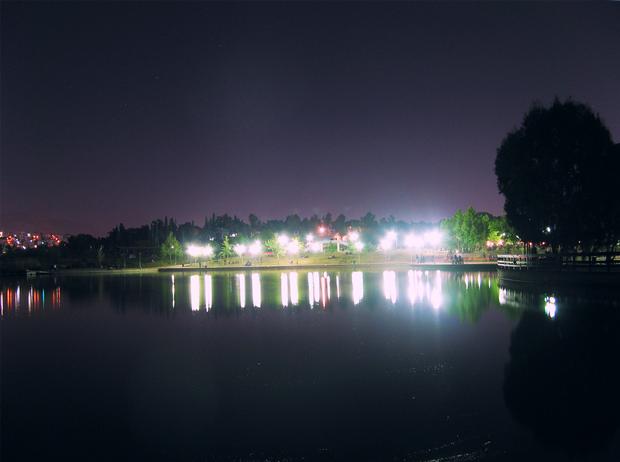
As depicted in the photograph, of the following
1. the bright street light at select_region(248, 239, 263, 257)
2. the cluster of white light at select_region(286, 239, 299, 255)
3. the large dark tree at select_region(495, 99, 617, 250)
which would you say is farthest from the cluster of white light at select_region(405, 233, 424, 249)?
the large dark tree at select_region(495, 99, 617, 250)

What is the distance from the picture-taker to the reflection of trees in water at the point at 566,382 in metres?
7.22

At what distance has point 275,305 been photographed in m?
22.6

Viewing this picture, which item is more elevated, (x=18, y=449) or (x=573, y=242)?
(x=573, y=242)

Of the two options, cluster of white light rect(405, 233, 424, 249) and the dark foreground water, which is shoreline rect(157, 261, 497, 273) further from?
the dark foreground water

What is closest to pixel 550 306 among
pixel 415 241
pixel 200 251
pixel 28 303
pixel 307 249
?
pixel 28 303

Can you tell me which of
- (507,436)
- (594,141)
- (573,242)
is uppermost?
(594,141)

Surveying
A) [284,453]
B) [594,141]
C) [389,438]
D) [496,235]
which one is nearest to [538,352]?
[389,438]

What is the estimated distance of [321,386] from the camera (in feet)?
32.0

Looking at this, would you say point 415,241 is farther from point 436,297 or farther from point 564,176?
point 436,297

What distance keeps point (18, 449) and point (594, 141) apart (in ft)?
124

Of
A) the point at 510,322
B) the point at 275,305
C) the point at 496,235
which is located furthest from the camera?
the point at 496,235

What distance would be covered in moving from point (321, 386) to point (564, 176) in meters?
30.7

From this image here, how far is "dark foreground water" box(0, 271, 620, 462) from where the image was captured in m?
7.03

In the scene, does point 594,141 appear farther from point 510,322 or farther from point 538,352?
point 538,352
